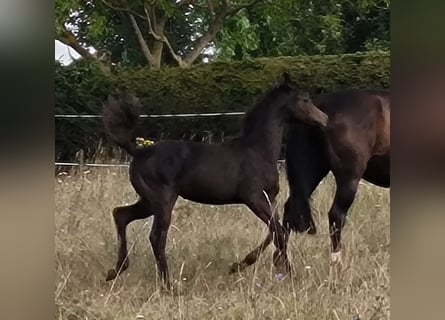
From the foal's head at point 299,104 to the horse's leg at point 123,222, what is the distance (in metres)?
0.63

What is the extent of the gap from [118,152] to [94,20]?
0.47 m

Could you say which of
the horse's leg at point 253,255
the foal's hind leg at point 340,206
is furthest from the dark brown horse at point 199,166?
the foal's hind leg at point 340,206

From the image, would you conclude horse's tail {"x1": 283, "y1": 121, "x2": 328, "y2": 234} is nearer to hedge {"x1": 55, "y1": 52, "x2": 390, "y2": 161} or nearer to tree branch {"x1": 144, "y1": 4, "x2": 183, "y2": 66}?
hedge {"x1": 55, "y1": 52, "x2": 390, "y2": 161}

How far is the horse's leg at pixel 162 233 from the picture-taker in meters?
2.31

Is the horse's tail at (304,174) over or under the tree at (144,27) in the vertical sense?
under

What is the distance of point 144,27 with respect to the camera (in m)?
2.32

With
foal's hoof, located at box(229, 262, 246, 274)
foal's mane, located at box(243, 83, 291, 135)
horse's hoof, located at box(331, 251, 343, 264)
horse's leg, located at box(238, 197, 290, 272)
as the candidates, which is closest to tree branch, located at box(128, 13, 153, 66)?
foal's mane, located at box(243, 83, 291, 135)

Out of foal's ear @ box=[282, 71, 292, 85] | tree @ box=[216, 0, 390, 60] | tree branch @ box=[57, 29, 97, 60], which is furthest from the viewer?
tree branch @ box=[57, 29, 97, 60]

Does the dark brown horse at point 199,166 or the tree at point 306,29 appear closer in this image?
the tree at point 306,29

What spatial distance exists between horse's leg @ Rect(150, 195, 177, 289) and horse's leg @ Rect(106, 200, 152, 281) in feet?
0.14

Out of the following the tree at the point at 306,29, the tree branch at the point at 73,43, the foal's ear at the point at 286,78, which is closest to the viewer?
the tree at the point at 306,29

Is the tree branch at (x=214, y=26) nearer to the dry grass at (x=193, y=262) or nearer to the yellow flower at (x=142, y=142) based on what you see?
the yellow flower at (x=142, y=142)

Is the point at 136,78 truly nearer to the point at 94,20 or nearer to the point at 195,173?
the point at 94,20

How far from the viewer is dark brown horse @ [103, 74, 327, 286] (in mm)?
2309
